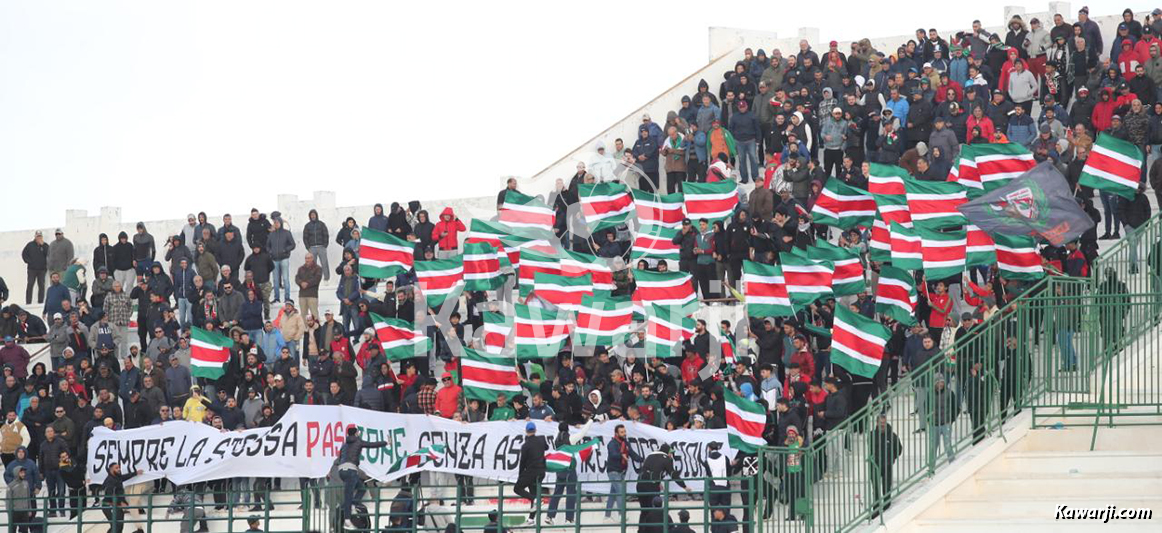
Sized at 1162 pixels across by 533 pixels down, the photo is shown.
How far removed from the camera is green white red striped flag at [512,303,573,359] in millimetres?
32781

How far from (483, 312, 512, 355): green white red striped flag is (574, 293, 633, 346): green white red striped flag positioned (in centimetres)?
117

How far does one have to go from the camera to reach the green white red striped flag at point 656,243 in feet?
113

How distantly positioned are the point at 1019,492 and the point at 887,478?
155 cm

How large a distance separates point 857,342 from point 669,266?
797 cm

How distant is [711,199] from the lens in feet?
113

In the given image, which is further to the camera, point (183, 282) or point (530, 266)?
point (183, 282)

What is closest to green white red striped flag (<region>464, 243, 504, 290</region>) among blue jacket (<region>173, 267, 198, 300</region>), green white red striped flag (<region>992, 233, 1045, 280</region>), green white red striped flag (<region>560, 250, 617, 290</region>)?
green white red striped flag (<region>560, 250, 617, 290</region>)

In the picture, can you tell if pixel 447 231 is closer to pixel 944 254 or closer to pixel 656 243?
pixel 656 243

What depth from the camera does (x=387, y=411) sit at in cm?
3209

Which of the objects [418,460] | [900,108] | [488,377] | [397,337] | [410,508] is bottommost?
[410,508]

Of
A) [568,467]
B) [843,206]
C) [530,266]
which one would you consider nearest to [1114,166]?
→ [843,206]

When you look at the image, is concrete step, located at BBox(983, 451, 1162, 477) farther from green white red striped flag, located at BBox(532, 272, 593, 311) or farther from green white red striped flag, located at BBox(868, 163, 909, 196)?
green white red striped flag, located at BBox(532, 272, 593, 311)

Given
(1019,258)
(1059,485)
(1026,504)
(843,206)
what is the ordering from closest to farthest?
(1026,504) → (1059,485) → (1019,258) → (843,206)

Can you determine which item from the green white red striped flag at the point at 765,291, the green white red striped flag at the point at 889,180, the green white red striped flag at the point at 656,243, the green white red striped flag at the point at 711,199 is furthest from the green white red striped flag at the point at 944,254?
the green white red striped flag at the point at 656,243
